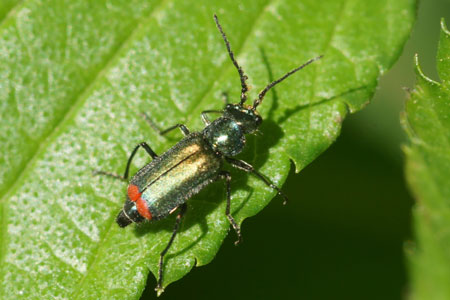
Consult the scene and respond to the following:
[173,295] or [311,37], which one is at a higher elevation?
[311,37]

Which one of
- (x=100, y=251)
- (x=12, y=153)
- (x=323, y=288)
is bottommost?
(x=323, y=288)

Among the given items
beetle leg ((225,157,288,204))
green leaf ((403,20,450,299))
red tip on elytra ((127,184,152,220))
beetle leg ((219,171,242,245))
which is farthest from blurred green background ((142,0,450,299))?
green leaf ((403,20,450,299))

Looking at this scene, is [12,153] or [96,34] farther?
[96,34]

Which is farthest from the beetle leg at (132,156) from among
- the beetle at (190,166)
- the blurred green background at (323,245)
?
the blurred green background at (323,245)

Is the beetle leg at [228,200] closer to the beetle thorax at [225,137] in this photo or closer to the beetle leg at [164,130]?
the beetle thorax at [225,137]

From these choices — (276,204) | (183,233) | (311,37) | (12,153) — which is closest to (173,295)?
(183,233)

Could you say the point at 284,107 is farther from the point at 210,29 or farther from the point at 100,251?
the point at 100,251

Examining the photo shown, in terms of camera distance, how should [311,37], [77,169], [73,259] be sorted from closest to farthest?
[73,259] < [77,169] < [311,37]
